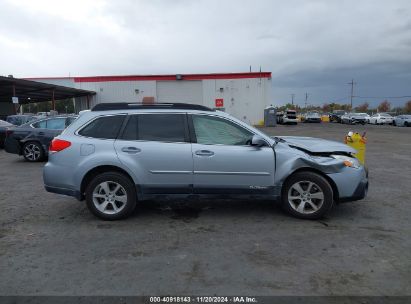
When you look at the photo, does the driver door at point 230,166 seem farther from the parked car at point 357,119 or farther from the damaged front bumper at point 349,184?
the parked car at point 357,119

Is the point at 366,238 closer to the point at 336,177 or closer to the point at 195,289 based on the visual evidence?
the point at 336,177

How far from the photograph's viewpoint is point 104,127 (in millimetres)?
5316

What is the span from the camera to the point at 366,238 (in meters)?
4.51

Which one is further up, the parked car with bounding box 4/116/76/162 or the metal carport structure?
the metal carport structure

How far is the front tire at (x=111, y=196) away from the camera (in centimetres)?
516

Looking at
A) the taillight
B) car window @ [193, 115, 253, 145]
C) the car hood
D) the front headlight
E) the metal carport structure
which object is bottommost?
the front headlight

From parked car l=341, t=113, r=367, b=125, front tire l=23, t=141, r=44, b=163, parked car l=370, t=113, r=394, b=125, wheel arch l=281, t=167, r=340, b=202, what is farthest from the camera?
parked car l=370, t=113, r=394, b=125

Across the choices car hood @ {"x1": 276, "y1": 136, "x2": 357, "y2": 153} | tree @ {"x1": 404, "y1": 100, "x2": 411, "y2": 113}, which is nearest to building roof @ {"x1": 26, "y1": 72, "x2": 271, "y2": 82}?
car hood @ {"x1": 276, "y1": 136, "x2": 357, "y2": 153}

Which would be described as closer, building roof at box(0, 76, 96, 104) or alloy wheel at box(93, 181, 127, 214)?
alloy wheel at box(93, 181, 127, 214)

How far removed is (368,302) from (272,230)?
1823 millimetres

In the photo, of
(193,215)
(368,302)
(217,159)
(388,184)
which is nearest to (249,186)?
(217,159)

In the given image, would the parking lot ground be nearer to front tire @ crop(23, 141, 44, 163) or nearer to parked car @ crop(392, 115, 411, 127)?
front tire @ crop(23, 141, 44, 163)

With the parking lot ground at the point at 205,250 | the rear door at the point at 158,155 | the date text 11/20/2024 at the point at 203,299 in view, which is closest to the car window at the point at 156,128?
the rear door at the point at 158,155

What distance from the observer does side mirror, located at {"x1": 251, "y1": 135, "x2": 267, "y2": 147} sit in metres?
5.07
